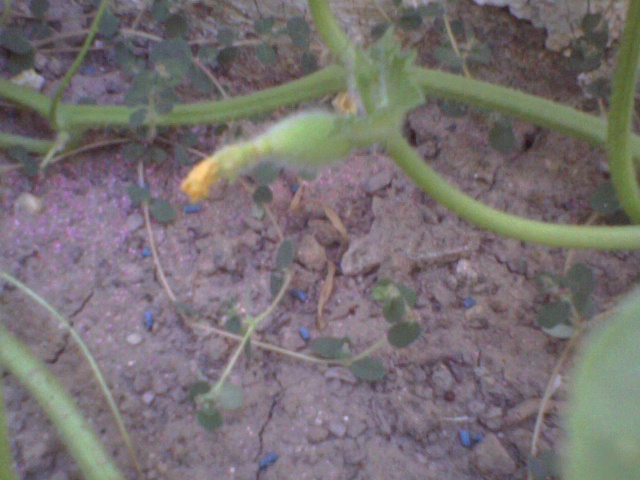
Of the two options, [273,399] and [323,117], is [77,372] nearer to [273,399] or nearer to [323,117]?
[273,399]

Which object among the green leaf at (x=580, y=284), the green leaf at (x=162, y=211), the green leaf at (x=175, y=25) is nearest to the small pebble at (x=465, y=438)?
the green leaf at (x=580, y=284)

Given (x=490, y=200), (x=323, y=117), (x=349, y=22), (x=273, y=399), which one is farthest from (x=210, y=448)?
(x=349, y=22)

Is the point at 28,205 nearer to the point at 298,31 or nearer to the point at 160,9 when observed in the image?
the point at 160,9

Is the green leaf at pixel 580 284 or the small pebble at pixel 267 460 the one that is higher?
the green leaf at pixel 580 284

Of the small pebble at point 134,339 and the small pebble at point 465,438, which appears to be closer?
the small pebble at point 465,438

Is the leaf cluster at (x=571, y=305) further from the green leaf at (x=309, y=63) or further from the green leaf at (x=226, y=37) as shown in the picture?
the green leaf at (x=226, y=37)

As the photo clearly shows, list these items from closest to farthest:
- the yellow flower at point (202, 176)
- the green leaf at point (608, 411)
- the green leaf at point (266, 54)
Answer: the green leaf at point (608, 411), the yellow flower at point (202, 176), the green leaf at point (266, 54)
